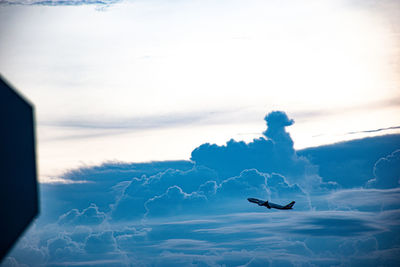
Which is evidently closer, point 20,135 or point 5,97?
point 5,97

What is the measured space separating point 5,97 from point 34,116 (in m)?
19.8

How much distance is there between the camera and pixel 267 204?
185875 mm

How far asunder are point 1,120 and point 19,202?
1746 cm


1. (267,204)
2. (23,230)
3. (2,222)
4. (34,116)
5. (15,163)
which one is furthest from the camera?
(267,204)

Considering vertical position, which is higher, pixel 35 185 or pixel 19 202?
pixel 35 185

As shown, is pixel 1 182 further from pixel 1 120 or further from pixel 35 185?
pixel 35 185

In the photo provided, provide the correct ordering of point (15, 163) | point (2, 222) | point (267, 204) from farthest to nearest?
1. point (267, 204)
2. point (15, 163)
3. point (2, 222)

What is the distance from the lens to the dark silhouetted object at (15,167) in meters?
77.4

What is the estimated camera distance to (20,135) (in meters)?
88.1

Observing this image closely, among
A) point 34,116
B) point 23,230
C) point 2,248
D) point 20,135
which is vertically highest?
point 34,116

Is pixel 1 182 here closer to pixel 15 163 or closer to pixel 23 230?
pixel 15 163

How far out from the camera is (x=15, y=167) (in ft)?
277

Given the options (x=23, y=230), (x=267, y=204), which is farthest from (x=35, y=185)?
(x=267, y=204)

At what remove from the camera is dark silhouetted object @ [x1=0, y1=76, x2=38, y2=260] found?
77.4 m
